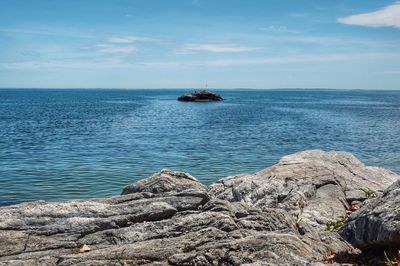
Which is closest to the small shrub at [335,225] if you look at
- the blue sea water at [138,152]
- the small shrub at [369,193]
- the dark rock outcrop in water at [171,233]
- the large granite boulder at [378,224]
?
the dark rock outcrop in water at [171,233]

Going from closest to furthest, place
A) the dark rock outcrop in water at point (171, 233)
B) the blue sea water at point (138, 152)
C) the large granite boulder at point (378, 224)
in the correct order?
the dark rock outcrop in water at point (171, 233), the large granite boulder at point (378, 224), the blue sea water at point (138, 152)

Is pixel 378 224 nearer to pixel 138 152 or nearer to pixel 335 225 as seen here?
pixel 335 225

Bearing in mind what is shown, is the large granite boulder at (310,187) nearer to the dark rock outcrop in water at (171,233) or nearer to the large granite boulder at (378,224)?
the dark rock outcrop in water at (171,233)

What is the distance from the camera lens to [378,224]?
1044 cm

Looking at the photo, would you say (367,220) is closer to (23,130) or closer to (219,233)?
(219,233)

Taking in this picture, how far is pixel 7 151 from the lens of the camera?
4856 cm

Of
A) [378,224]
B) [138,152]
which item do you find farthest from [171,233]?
[138,152]

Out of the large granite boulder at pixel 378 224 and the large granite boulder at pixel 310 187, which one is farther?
the large granite boulder at pixel 310 187

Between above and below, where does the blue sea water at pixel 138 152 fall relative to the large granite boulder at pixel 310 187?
below

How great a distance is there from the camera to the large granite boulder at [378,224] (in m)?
9.99

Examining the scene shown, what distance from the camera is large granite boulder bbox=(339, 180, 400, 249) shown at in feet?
32.8

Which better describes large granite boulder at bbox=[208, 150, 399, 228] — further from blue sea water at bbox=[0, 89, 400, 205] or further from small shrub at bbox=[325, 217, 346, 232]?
blue sea water at bbox=[0, 89, 400, 205]

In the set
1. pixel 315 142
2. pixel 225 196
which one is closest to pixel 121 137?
pixel 315 142

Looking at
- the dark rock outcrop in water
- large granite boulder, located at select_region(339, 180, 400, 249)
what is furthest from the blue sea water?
large granite boulder, located at select_region(339, 180, 400, 249)
